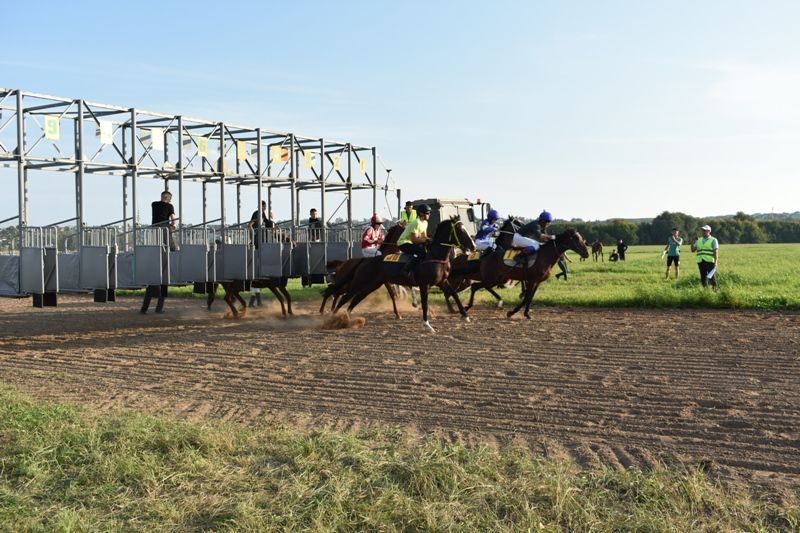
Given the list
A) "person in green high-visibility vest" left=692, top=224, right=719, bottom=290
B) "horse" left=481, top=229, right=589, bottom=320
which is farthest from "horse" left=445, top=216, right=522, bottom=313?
"person in green high-visibility vest" left=692, top=224, right=719, bottom=290

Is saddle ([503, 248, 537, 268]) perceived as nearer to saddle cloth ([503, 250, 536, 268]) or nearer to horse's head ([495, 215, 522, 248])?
saddle cloth ([503, 250, 536, 268])

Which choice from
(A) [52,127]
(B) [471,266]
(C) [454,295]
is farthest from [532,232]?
(A) [52,127]

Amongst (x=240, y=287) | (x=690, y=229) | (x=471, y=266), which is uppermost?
(x=690, y=229)

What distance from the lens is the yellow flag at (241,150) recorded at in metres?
15.6

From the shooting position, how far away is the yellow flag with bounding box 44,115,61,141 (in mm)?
11773

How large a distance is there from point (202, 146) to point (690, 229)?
77852mm

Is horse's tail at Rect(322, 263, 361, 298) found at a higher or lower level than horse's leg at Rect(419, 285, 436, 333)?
higher

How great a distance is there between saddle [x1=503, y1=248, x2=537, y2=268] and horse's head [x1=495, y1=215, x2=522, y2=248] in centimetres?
62

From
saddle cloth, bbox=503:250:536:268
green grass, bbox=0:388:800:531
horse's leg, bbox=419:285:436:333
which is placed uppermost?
saddle cloth, bbox=503:250:536:268

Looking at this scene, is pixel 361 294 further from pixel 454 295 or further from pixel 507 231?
pixel 507 231

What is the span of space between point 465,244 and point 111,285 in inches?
236

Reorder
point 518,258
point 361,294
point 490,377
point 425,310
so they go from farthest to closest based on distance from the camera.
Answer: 1. point 518,258
2. point 361,294
3. point 425,310
4. point 490,377

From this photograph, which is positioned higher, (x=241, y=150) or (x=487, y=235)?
(x=241, y=150)

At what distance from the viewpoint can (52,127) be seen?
39.0ft
